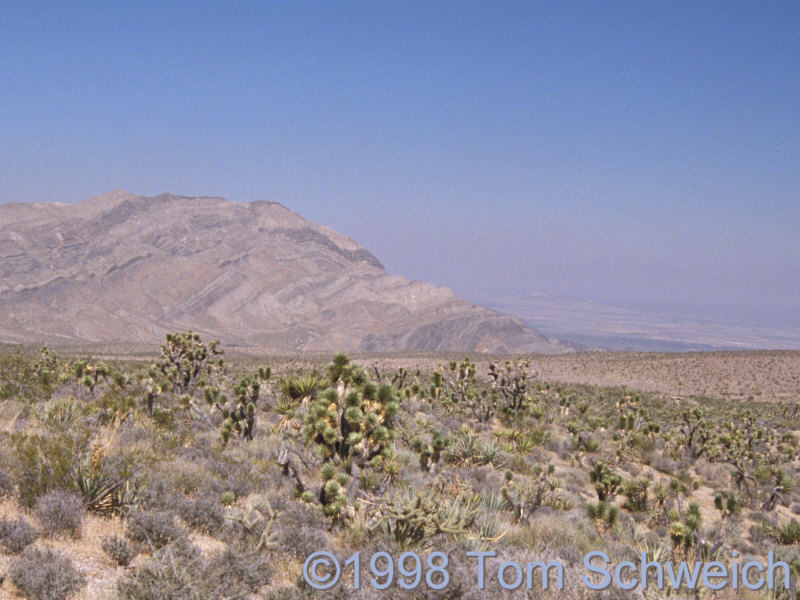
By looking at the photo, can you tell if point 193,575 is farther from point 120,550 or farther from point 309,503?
point 309,503

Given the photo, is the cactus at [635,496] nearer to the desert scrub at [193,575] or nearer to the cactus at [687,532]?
the cactus at [687,532]

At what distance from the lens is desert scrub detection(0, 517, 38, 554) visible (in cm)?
573

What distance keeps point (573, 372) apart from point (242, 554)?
58025 millimetres

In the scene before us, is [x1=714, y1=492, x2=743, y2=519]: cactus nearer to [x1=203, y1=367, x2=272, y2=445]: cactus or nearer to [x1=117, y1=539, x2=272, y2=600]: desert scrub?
[x1=203, y1=367, x2=272, y2=445]: cactus

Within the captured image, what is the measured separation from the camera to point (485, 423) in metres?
22.6

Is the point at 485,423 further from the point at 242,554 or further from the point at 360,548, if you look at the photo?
the point at 242,554

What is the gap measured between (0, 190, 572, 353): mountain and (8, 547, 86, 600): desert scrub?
117 metres

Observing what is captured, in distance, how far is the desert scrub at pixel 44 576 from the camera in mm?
5016

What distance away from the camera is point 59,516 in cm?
632

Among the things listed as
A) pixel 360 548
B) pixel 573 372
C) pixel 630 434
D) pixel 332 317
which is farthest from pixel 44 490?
pixel 332 317

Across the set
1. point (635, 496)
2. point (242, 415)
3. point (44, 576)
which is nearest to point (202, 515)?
point (44, 576)

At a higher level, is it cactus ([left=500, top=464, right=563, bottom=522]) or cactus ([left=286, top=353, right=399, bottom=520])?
cactus ([left=286, top=353, right=399, bottom=520])

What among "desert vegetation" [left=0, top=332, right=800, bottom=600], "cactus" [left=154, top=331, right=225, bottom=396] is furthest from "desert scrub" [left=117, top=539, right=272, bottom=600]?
"cactus" [left=154, top=331, right=225, bottom=396]

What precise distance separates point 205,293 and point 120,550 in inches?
6407
